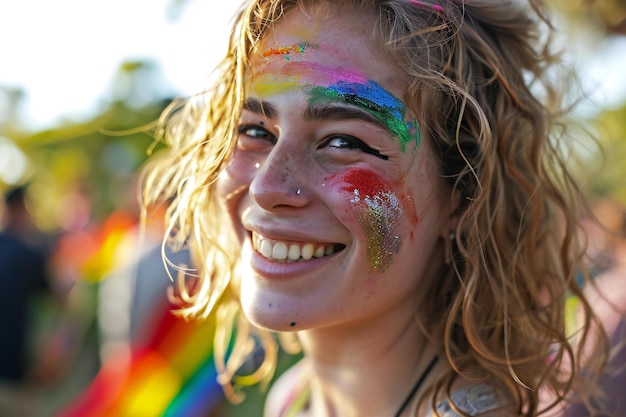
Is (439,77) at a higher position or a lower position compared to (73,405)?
higher

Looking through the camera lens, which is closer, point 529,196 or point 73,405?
point 529,196

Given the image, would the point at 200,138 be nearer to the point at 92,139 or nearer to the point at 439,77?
the point at 439,77

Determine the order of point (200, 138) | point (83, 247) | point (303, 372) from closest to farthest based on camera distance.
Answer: point (200, 138) < point (303, 372) < point (83, 247)

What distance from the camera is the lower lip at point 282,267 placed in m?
1.66

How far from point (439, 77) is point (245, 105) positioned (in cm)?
51

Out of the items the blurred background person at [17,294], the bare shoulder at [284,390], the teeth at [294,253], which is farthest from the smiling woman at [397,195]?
the blurred background person at [17,294]

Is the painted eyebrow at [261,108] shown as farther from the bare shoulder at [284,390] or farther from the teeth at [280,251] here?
the bare shoulder at [284,390]

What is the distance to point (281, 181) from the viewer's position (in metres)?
1.59

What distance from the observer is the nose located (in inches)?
62.7

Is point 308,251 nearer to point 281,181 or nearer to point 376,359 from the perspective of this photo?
point 281,181

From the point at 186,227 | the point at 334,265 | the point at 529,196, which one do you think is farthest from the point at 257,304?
the point at 529,196

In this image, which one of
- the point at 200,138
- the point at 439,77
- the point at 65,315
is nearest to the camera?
the point at 439,77

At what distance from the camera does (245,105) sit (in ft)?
5.67

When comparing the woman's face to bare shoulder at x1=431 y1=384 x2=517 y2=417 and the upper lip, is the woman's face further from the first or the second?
bare shoulder at x1=431 y1=384 x2=517 y2=417
